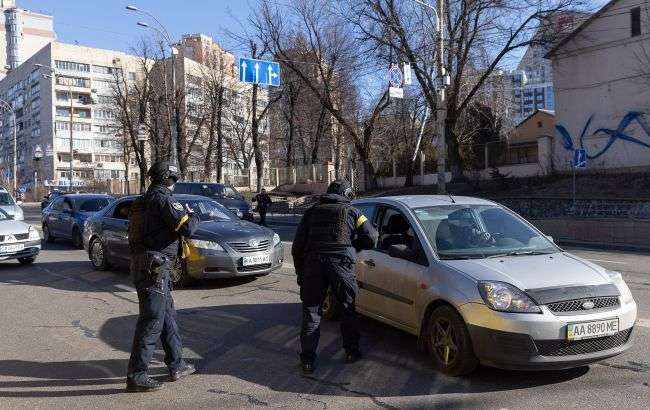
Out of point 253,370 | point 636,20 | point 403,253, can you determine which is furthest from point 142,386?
point 636,20

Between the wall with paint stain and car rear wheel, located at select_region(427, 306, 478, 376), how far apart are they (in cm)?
2583

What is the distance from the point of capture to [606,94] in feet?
96.4

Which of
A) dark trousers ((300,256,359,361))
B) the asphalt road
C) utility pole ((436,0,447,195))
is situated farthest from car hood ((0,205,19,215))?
dark trousers ((300,256,359,361))

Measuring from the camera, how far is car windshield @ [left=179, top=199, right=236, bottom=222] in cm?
1079

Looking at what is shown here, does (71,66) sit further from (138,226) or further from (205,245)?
(138,226)

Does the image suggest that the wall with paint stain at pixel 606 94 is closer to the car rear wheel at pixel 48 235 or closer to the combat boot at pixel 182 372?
the car rear wheel at pixel 48 235

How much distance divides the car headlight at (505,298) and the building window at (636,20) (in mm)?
27808

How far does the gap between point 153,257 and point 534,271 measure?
311 centimetres

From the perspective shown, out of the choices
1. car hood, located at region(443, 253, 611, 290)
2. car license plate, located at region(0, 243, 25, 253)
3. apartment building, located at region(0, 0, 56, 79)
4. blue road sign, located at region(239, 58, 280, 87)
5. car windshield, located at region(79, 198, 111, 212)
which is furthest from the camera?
apartment building, located at region(0, 0, 56, 79)

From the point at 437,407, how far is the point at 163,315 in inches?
90.2

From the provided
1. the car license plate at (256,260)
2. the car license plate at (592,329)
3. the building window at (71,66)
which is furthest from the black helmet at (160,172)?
the building window at (71,66)

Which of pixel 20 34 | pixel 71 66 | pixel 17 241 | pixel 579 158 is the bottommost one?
pixel 17 241

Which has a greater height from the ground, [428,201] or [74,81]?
[74,81]

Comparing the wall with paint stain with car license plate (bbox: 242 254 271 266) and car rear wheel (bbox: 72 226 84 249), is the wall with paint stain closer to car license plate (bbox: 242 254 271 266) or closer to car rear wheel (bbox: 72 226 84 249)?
car rear wheel (bbox: 72 226 84 249)
